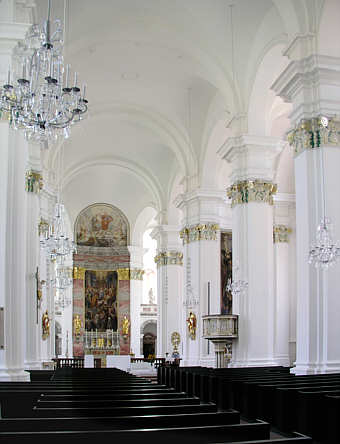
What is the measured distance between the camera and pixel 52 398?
17.5 feet

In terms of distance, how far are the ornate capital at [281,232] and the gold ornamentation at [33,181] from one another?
27.3ft

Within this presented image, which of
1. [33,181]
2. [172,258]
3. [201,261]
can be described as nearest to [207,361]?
[201,261]

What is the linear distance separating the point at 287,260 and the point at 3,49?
44.5ft

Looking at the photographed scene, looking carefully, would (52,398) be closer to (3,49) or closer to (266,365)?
(3,49)

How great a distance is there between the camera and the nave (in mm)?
3125

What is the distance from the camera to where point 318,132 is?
36.7 ft

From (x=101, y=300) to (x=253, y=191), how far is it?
57.7 feet

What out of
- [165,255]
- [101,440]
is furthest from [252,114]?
[101,440]

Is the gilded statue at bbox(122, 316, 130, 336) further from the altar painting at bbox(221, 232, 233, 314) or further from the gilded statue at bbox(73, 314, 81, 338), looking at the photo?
the altar painting at bbox(221, 232, 233, 314)

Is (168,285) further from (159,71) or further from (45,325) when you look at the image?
(159,71)

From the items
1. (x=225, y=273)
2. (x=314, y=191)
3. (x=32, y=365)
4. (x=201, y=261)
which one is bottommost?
(x=32, y=365)

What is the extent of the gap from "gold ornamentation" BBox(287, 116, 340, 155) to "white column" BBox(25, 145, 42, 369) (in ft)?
22.8

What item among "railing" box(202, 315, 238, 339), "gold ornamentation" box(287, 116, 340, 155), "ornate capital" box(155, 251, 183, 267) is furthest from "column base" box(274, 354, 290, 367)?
"gold ornamentation" box(287, 116, 340, 155)

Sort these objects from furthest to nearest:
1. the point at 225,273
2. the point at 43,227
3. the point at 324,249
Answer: the point at 225,273
the point at 43,227
the point at 324,249
